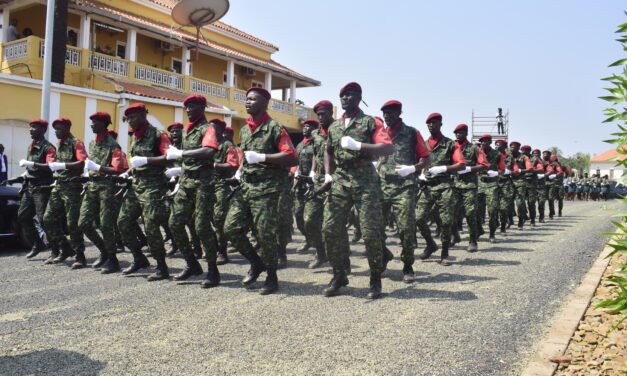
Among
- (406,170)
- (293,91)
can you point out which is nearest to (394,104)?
(406,170)

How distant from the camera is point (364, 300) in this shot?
5.45 m

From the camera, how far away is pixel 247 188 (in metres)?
5.84

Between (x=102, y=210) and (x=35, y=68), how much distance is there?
Answer: 13848 mm

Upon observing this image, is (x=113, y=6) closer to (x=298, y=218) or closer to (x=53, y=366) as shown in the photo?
(x=298, y=218)

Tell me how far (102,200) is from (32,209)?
6.56 ft

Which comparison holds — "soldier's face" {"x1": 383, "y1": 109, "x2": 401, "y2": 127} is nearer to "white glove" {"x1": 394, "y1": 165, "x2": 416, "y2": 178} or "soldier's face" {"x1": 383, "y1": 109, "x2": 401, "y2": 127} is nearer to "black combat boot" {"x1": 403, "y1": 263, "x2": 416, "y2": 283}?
"white glove" {"x1": 394, "y1": 165, "x2": 416, "y2": 178}

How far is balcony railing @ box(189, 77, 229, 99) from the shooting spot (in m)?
24.5

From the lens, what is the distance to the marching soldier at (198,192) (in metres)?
6.20

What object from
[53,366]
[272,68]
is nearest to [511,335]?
[53,366]

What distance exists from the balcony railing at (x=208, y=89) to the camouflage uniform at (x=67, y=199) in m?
17.2

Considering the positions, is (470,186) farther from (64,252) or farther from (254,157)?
(64,252)

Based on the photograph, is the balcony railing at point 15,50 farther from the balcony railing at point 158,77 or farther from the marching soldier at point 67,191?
the marching soldier at point 67,191

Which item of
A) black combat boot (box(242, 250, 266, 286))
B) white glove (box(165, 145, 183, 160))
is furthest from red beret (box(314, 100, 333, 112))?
black combat boot (box(242, 250, 266, 286))

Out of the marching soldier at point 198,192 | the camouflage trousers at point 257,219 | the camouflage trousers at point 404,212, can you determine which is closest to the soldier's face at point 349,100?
the camouflage trousers at point 257,219
